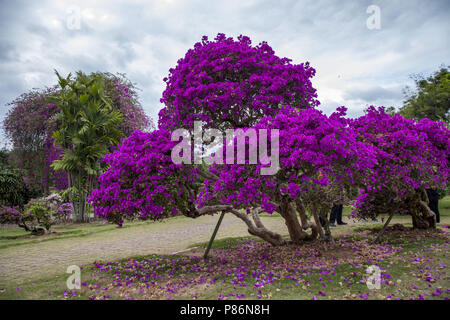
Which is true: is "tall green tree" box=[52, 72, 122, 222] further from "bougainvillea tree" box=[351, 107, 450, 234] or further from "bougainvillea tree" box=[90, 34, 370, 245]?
"bougainvillea tree" box=[351, 107, 450, 234]

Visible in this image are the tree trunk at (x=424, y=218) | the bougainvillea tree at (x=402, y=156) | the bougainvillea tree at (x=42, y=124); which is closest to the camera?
the bougainvillea tree at (x=402, y=156)

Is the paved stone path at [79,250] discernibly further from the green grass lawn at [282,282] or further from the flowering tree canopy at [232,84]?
the flowering tree canopy at [232,84]

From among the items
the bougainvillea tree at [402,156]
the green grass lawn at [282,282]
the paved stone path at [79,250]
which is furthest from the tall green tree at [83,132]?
the bougainvillea tree at [402,156]

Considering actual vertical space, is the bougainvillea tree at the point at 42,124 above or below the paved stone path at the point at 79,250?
above

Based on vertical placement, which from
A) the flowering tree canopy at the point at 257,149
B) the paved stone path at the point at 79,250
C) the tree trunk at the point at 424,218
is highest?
the flowering tree canopy at the point at 257,149

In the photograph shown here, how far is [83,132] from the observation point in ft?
56.6

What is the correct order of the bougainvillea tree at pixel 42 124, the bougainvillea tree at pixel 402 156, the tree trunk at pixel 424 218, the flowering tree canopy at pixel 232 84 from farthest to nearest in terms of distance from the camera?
the bougainvillea tree at pixel 42 124
the tree trunk at pixel 424 218
the bougainvillea tree at pixel 402 156
the flowering tree canopy at pixel 232 84

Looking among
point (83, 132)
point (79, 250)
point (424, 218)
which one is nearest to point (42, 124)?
point (83, 132)

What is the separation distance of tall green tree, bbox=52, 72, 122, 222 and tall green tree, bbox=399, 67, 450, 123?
1888 cm

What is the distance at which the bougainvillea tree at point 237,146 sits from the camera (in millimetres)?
5254

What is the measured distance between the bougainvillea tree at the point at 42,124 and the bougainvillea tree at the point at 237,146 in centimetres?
1471

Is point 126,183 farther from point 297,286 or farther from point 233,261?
point 297,286

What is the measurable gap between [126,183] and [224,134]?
291cm
